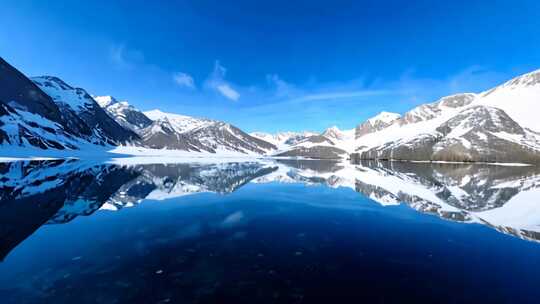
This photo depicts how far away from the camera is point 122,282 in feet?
39.5

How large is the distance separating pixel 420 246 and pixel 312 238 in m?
7.23

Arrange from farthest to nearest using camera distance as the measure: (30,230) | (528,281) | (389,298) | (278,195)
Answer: (278,195)
(30,230)
(528,281)
(389,298)

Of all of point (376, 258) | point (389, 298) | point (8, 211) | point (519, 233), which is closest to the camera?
point (389, 298)

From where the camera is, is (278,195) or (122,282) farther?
(278,195)

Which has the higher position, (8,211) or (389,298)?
(8,211)

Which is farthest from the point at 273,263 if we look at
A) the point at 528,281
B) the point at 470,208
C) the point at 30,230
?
the point at 470,208

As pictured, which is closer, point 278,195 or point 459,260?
point 459,260

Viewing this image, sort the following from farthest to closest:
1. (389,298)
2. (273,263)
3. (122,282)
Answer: (273,263) → (122,282) → (389,298)

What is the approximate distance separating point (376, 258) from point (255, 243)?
7.65 meters

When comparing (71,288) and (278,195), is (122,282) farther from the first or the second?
(278,195)

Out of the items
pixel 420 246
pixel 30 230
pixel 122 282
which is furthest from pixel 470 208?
pixel 30 230

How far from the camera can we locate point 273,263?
14.6 m

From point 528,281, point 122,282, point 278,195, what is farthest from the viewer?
point 278,195

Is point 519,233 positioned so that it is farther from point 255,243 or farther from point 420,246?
point 255,243
